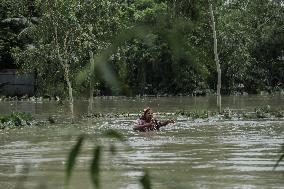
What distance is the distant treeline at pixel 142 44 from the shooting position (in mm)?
1453

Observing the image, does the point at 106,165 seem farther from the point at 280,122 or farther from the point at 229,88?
the point at 229,88

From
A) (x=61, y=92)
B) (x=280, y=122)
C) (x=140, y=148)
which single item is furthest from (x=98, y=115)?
(x=140, y=148)

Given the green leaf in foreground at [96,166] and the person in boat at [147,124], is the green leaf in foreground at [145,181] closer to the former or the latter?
the green leaf in foreground at [96,166]

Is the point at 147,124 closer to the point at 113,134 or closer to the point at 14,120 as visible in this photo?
the point at 14,120

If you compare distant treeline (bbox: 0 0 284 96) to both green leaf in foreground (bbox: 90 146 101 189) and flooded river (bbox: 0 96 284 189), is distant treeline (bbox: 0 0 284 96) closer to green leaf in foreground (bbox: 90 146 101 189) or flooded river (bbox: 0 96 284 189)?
green leaf in foreground (bbox: 90 146 101 189)

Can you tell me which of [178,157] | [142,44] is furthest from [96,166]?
[178,157]

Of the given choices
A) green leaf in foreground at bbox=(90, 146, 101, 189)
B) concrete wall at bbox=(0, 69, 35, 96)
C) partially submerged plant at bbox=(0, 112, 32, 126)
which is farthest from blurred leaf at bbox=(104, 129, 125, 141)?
concrete wall at bbox=(0, 69, 35, 96)

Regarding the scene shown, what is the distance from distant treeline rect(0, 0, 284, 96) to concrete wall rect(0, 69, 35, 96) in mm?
1247

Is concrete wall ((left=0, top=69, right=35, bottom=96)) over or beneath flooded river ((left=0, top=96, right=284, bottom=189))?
over

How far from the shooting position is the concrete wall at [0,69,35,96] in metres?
42.8

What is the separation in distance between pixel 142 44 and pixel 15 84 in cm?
4254

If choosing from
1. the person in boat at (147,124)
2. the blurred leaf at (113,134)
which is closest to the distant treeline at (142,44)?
the blurred leaf at (113,134)

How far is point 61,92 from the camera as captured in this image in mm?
23734

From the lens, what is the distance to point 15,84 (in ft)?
142
